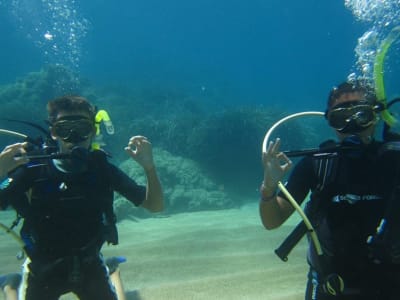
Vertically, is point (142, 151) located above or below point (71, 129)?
below

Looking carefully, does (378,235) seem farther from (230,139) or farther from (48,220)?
(230,139)

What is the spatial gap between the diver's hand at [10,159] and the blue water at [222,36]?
8653 cm

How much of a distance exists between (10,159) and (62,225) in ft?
2.41

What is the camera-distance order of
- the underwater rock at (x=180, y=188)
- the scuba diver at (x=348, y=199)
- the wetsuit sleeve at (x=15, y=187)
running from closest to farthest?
the scuba diver at (x=348, y=199) < the wetsuit sleeve at (x=15, y=187) < the underwater rock at (x=180, y=188)

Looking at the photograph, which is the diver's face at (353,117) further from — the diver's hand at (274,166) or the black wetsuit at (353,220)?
the diver's hand at (274,166)

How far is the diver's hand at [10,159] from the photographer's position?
292 cm

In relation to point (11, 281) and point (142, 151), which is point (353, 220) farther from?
point (11, 281)

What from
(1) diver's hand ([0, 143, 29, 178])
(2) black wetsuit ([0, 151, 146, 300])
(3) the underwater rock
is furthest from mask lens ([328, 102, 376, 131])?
(3) the underwater rock

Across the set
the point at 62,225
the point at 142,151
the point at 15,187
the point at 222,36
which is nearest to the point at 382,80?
the point at 142,151

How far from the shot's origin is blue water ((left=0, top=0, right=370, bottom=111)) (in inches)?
3797

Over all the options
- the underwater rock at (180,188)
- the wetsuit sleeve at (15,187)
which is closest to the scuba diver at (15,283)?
the wetsuit sleeve at (15,187)

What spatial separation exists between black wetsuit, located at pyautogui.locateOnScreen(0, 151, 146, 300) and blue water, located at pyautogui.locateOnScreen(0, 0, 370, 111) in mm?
86408

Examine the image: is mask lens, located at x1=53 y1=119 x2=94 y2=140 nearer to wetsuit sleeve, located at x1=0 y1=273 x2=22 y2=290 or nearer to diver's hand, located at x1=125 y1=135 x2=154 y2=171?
diver's hand, located at x1=125 y1=135 x2=154 y2=171

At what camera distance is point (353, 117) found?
2850mm
